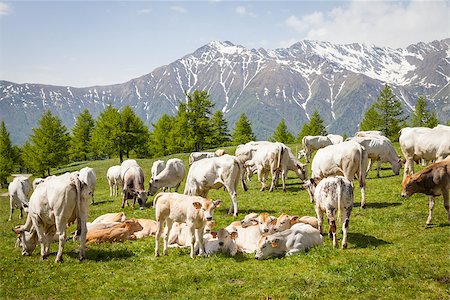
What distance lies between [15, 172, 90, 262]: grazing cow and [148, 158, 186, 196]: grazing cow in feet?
40.3

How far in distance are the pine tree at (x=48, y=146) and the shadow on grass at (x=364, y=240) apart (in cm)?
5838

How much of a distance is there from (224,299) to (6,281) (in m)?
7.28

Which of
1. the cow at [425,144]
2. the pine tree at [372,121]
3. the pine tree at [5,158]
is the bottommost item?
the pine tree at [5,158]

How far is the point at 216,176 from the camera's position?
1980 cm

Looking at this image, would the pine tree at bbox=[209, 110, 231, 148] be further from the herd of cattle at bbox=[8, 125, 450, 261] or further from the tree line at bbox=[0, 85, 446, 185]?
the herd of cattle at bbox=[8, 125, 450, 261]

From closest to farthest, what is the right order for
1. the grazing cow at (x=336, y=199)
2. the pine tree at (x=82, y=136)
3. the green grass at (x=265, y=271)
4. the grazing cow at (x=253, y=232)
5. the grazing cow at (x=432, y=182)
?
the green grass at (x=265, y=271) < the grazing cow at (x=336, y=199) < the grazing cow at (x=253, y=232) < the grazing cow at (x=432, y=182) < the pine tree at (x=82, y=136)

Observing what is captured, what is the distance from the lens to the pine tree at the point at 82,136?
82.0 m

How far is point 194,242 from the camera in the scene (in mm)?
→ 13625

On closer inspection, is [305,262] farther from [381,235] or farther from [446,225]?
[446,225]

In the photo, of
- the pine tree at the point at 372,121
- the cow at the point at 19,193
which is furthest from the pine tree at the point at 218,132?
the cow at the point at 19,193

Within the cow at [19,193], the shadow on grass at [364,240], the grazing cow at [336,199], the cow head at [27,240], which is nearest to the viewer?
the grazing cow at [336,199]

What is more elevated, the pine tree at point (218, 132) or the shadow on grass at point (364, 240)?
the pine tree at point (218, 132)

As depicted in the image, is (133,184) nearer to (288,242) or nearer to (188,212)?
(188,212)

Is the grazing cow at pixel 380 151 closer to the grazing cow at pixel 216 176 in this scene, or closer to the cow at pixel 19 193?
the grazing cow at pixel 216 176
